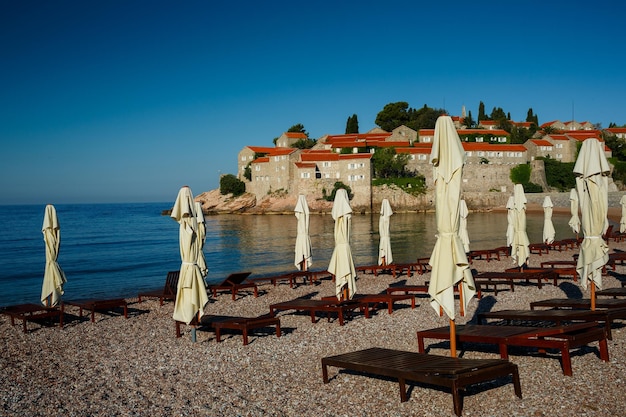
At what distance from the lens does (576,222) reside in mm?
27438

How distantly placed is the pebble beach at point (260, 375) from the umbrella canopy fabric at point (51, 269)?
851 mm

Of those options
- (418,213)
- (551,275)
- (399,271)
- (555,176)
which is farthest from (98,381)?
(555,176)

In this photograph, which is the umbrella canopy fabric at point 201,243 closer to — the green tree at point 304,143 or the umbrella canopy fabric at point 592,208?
the umbrella canopy fabric at point 592,208

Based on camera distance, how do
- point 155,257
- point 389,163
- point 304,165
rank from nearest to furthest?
1. point 155,257
2. point 304,165
3. point 389,163

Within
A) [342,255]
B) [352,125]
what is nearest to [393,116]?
[352,125]

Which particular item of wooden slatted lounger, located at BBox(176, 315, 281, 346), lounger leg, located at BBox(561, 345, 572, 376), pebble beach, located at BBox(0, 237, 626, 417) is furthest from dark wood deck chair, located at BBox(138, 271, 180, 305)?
lounger leg, located at BBox(561, 345, 572, 376)

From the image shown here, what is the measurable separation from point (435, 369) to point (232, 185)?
301 ft

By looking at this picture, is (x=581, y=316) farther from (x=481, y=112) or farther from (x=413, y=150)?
(x=481, y=112)

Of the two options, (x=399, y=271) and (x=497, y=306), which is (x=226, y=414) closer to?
(x=497, y=306)

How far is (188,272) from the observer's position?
10.2 meters

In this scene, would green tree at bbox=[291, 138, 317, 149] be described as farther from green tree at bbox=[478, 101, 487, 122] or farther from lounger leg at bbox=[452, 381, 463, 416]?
lounger leg at bbox=[452, 381, 463, 416]

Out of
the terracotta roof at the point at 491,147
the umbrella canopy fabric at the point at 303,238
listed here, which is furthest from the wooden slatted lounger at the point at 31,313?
the terracotta roof at the point at 491,147

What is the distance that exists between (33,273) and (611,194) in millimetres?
69006

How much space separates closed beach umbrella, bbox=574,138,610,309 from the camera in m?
9.56
